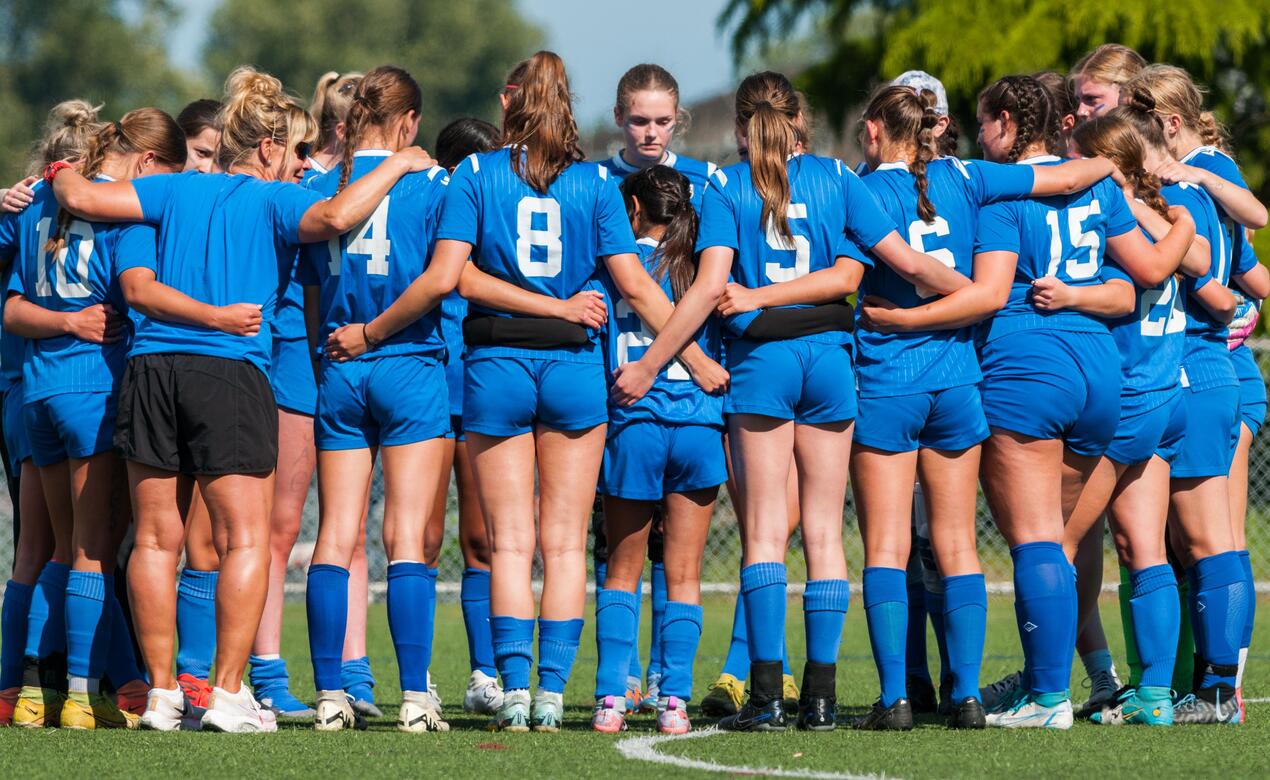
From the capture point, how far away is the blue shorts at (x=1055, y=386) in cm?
556

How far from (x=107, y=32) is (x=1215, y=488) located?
4322 centimetres

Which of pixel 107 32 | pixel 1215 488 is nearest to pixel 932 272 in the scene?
pixel 1215 488

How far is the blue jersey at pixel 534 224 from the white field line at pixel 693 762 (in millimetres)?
1273

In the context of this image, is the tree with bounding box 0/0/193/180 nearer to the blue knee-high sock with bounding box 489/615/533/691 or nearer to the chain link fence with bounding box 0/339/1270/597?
the chain link fence with bounding box 0/339/1270/597

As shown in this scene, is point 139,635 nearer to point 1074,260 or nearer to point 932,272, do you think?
point 932,272

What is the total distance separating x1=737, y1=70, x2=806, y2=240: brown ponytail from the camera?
548 cm

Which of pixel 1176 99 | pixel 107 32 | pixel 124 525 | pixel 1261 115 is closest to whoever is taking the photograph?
pixel 124 525

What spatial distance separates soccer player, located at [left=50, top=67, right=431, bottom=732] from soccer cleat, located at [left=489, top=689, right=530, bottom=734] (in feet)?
2.61

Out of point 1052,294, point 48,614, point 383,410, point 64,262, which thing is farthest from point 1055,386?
point 48,614

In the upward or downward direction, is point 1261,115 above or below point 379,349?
above

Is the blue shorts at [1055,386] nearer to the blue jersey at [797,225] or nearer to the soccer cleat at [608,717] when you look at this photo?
the blue jersey at [797,225]

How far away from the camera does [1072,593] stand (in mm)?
5613

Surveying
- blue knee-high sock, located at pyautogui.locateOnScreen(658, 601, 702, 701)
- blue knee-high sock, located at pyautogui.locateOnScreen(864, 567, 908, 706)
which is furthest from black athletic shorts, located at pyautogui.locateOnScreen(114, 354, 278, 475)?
blue knee-high sock, located at pyautogui.locateOnScreen(864, 567, 908, 706)

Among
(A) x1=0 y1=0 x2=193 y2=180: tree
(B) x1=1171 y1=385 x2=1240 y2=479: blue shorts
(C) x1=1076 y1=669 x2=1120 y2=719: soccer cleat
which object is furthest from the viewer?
(A) x1=0 y1=0 x2=193 y2=180: tree
